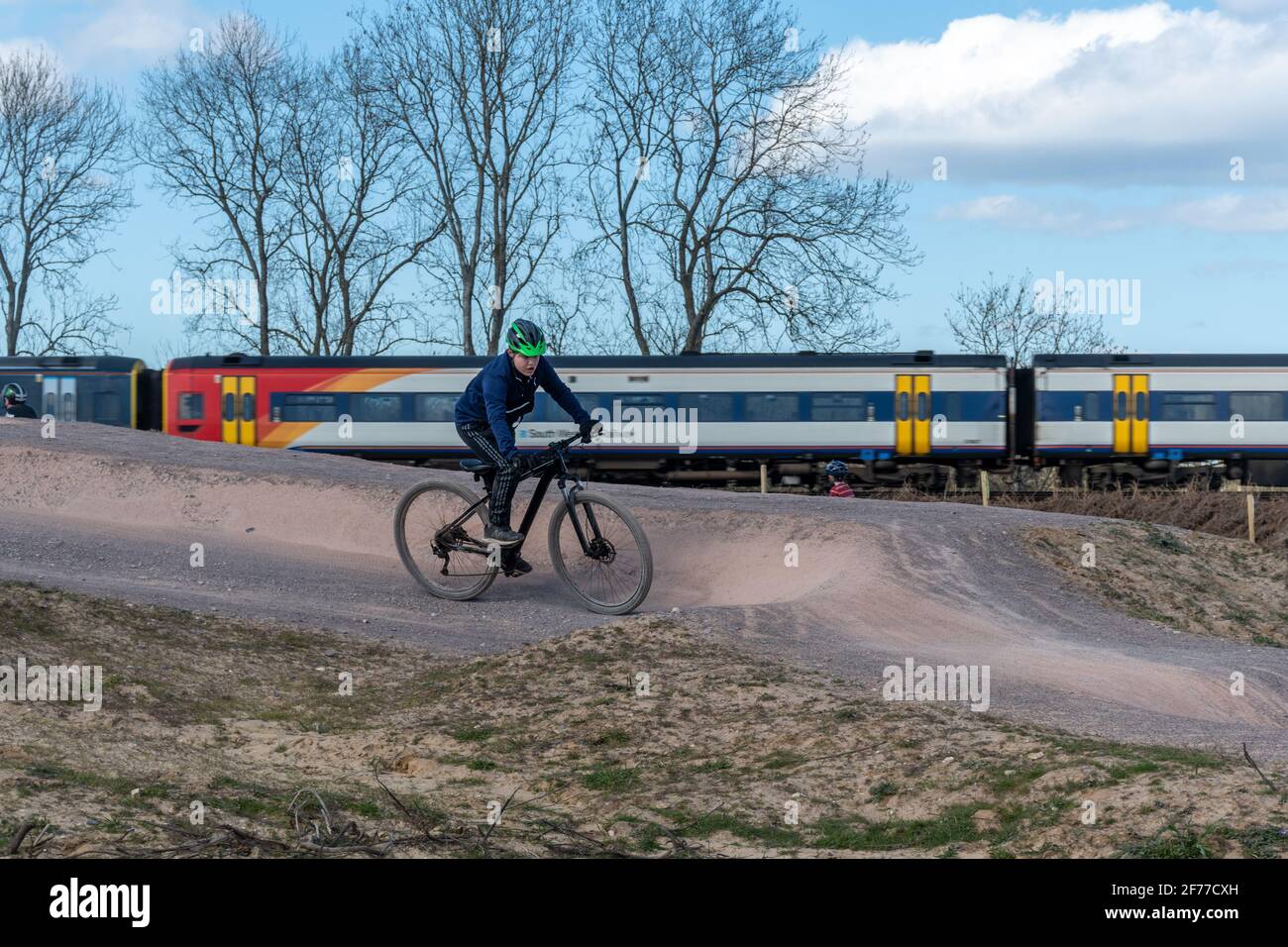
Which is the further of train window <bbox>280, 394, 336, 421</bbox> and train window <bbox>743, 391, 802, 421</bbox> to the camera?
train window <bbox>280, 394, 336, 421</bbox>

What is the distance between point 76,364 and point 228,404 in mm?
5040

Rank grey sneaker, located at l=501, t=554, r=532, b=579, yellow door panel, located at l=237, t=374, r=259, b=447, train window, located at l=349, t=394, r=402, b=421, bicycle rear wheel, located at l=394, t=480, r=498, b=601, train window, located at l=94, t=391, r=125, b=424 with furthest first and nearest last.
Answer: train window, located at l=94, t=391, r=125, b=424 → yellow door panel, located at l=237, t=374, r=259, b=447 → train window, located at l=349, t=394, r=402, b=421 → bicycle rear wheel, located at l=394, t=480, r=498, b=601 → grey sneaker, located at l=501, t=554, r=532, b=579

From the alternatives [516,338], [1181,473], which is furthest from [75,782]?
[1181,473]

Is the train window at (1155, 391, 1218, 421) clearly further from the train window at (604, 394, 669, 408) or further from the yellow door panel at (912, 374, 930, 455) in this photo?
the train window at (604, 394, 669, 408)

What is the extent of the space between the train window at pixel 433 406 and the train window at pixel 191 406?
5.41 meters

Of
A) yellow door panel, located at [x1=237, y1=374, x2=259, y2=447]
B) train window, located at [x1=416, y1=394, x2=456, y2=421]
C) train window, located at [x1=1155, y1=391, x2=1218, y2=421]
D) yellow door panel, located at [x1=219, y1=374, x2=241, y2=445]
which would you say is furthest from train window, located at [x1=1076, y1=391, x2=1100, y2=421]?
yellow door panel, located at [x1=219, y1=374, x2=241, y2=445]

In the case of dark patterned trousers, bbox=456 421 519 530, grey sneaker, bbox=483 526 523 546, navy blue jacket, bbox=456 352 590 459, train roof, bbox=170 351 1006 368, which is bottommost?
grey sneaker, bbox=483 526 523 546

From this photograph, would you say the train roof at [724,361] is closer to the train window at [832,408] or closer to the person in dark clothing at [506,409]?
the train window at [832,408]

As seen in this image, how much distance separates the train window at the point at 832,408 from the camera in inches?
1252

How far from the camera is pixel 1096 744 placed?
6930 millimetres

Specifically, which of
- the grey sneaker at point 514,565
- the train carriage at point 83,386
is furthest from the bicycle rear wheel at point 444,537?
the train carriage at point 83,386

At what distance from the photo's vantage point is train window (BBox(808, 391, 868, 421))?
31.8 meters

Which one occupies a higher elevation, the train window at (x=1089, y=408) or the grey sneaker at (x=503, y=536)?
the train window at (x=1089, y=408)

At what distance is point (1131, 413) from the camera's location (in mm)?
32062
